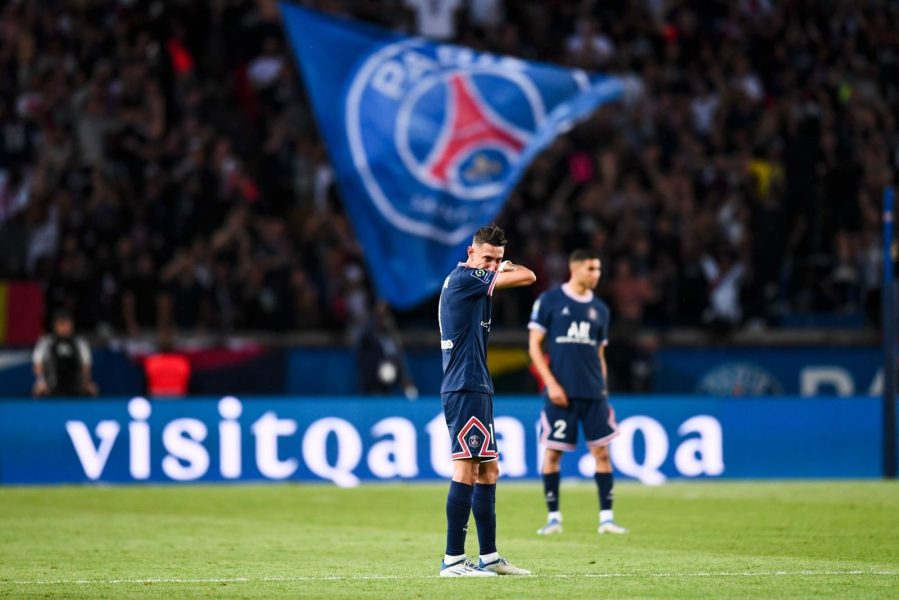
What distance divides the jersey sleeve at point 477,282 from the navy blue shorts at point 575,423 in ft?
12.7

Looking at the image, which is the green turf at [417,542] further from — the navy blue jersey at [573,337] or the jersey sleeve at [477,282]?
the jersey sleeve at [477,282]

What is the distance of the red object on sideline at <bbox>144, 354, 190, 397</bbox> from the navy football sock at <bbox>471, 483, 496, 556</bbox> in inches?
439

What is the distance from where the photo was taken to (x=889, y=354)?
1928 cm

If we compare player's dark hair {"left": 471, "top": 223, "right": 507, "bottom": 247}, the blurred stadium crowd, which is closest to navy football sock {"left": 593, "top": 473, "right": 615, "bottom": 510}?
player's dark hair {"left": 471, "top": 223, "right": 507, "bottom": 247}

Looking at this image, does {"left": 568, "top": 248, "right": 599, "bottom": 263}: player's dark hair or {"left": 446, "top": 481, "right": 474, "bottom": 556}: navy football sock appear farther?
{"left": 568, "top": 248, "right": 599, "bottom": 263}: player's dark hair

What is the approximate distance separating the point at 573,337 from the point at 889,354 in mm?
6860

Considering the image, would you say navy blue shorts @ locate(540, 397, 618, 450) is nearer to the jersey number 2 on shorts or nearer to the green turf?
the jersey number 2 on shorts

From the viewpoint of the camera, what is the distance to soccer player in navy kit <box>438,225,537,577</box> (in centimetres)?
1011

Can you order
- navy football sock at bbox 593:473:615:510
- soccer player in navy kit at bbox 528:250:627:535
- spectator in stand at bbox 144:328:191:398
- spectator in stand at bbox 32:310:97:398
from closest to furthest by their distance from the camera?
navy football sock at bbox 593:473:615:510, soccer player in navy kit at bbox 528:250:627:535, spectator in stand at bbox 32:310:97:398, spectator in stand at bbox 144:328:191:398

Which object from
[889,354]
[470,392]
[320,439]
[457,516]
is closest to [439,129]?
[320,439]

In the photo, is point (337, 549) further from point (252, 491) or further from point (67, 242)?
point (67, 242)

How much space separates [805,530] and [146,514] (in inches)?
240

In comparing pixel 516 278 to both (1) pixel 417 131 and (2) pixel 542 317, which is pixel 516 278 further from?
(1) pixel 417 131

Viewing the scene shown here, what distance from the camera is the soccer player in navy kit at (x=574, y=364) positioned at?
13.8 m
